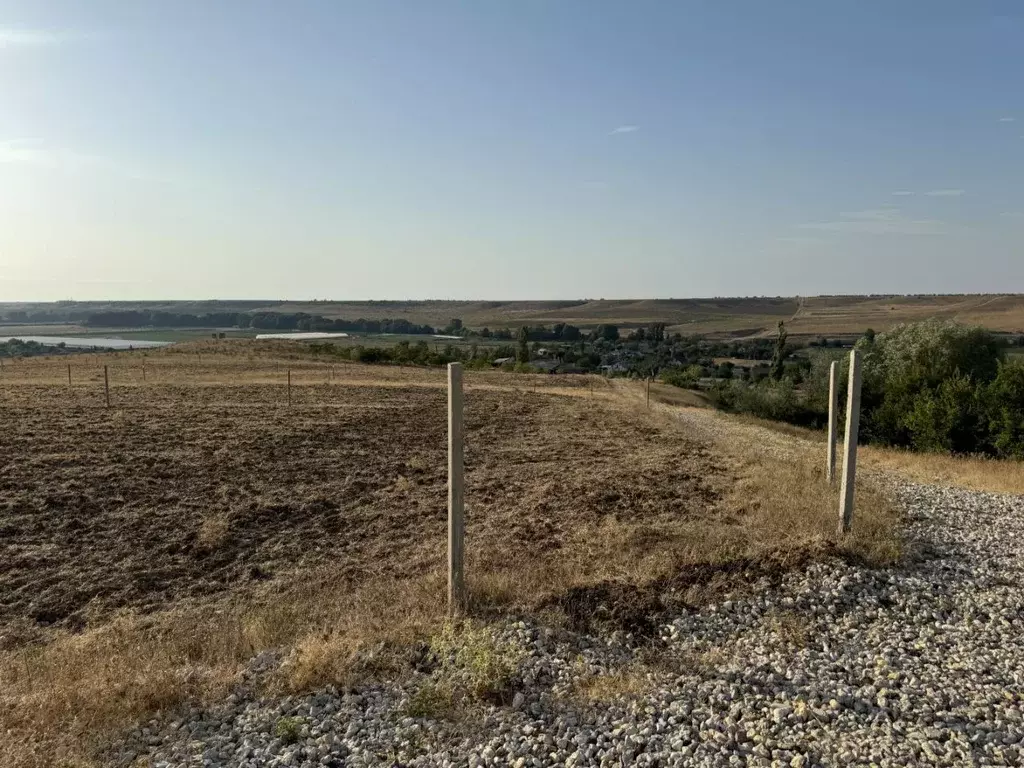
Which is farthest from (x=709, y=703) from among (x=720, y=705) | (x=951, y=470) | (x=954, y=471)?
(x=951, y=470)

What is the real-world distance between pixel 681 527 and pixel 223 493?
10355 mm

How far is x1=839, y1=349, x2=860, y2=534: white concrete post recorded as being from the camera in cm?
936

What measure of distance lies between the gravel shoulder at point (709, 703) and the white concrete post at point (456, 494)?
0.79 meters

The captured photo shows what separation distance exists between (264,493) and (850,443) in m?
12.4

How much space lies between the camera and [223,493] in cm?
1564

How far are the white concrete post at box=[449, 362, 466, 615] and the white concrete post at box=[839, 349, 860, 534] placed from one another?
5.40m

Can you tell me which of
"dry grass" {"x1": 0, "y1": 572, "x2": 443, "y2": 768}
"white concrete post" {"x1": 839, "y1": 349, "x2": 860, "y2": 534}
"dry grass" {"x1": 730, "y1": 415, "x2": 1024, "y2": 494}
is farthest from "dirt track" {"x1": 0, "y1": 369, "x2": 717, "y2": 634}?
"dry grass" {"x1": 730, "y1": 415, "x2": 1024, "y2": 494}

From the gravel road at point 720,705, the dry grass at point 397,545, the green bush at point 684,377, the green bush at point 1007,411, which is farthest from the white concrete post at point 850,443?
the green bush at point 684,377

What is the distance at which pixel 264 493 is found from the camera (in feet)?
51.9

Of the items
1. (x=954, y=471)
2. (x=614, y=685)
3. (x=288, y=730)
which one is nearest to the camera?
(x=288, y=730)

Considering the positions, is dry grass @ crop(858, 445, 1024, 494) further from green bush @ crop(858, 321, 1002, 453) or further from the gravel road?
green bush @ crop(858, 321, 1002, 453)

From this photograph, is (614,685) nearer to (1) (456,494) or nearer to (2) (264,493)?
(1) (456,494)

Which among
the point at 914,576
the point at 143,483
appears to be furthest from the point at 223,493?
the point at 914,576

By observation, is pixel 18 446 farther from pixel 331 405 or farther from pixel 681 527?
pixel 681 527
